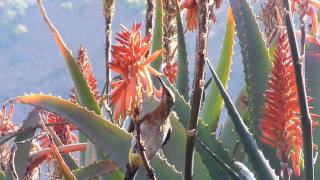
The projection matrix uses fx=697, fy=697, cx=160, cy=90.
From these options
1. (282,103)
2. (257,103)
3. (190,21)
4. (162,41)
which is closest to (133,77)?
(282,103)

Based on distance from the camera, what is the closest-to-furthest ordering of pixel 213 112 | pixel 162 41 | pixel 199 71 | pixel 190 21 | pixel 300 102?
pixel 199 71, pixel 300 102, pixel 190 21, pixel 162 41, pixel 213 112

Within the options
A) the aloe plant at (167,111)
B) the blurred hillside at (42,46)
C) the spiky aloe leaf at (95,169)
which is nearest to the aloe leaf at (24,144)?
the aloe plant at (167,111)

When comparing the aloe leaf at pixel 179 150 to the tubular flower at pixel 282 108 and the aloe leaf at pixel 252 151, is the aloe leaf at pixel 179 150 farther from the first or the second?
the tubular flower at pixel 282 108

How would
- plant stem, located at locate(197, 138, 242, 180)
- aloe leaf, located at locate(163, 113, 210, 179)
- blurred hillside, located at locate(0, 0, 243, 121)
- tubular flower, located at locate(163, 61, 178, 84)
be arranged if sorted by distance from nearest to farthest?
plant stem, located at locate(197, 138, 242, 180), aloe leaf, located at locate(163, 113, 210, 179), tubular flower, located at locate(163, 61, 178, 84), blurred hillside, located at locate(0, 0, 243, 121)

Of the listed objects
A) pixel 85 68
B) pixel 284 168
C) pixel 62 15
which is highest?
pixel 62 15

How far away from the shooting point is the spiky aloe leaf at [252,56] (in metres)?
0.98

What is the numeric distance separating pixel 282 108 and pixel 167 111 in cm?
11

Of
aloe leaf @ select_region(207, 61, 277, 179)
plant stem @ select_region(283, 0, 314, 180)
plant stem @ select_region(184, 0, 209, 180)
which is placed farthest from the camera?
aloe leaf @ select_region(207, 61, 277, 179)

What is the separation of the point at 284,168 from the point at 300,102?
63 mm

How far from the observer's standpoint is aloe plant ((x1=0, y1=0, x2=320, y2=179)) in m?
0.52

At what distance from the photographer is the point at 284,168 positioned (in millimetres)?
611

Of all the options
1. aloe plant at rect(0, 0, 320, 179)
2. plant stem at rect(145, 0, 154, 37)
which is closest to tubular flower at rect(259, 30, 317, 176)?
aloe plant at rect(0, 0, 320, 179)

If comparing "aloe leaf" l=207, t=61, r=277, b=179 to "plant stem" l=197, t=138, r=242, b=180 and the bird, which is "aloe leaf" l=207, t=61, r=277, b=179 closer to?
"plant stem" l=197, t=138, r=242, b=180

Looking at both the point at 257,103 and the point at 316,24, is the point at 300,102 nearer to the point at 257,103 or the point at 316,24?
the point at 316,24
